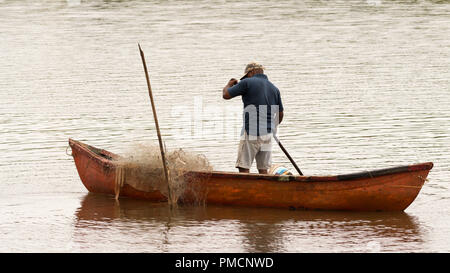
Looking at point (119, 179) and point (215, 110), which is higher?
point (215, 110)

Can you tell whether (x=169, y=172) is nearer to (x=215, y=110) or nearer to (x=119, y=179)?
(x=119, y=179)

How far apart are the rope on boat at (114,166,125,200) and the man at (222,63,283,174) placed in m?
1.64

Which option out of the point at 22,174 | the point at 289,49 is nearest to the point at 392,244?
the point at 22,174

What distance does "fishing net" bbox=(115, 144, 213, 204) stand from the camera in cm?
1203

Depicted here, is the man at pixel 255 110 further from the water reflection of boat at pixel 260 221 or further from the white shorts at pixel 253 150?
the water reflection of boat at pixel 260 221

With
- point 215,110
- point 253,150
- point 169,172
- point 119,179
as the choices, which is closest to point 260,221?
point 253,150

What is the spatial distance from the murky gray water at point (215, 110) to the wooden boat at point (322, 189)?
16 centimetres

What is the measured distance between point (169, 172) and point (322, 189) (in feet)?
6.85

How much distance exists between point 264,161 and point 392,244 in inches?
101

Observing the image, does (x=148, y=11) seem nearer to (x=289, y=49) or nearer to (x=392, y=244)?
(x=289, y=49)

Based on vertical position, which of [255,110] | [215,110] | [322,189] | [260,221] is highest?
[255,110]

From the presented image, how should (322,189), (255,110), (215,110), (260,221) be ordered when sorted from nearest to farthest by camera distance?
(260,221), (322,189), (255,110), (215,110)

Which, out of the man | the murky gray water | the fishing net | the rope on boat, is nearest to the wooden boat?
the fishing net

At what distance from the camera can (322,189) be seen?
38.1 feet
